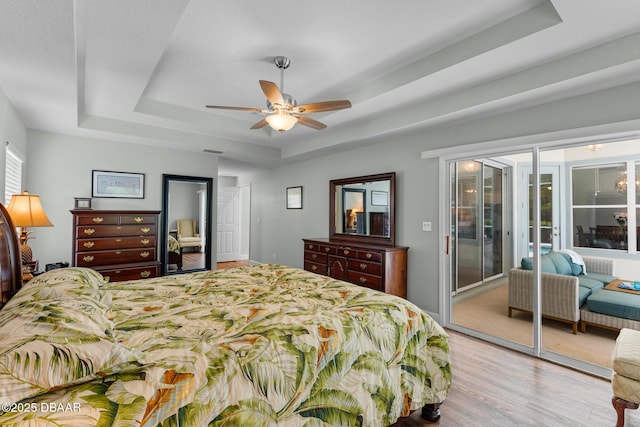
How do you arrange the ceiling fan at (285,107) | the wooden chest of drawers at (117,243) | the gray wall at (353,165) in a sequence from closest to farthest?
1. the ceiling fan at (285,107)
2. the gray wall at (353,165)
3. the wooden chest of drawers at (117,243)

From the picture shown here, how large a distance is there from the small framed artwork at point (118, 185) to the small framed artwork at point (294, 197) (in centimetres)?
270

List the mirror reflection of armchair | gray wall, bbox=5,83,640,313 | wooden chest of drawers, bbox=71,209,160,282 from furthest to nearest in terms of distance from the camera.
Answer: the mirror reflection of armchair < wooden chest of drawers, bbox=71,209,160,282 < gray wall, bbox=5,83,640,313

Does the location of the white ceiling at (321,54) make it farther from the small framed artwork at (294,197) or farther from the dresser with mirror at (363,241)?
the small framed artwork at (294,197)

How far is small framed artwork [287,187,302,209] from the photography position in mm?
6234

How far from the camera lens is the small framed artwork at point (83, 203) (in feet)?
13.9

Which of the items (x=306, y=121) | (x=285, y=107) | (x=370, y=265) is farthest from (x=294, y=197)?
(x=285, y=107)

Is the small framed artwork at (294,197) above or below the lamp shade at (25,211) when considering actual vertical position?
above

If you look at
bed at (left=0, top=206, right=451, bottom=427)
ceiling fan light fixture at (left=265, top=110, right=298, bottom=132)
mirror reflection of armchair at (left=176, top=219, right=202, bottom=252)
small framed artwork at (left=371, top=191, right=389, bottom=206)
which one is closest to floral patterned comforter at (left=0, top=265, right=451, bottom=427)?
bed at (left=0, top=206, right=451, bottom=427)

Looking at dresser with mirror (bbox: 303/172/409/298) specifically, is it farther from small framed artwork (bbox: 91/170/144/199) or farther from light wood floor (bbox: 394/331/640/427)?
small framed artwork (bbox: 91/170/144/199)

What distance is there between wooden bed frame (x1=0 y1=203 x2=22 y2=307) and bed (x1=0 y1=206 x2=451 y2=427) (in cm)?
3

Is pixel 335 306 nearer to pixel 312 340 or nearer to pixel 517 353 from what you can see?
pixel 312 340

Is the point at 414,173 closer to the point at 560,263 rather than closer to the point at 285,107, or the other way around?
the point at 560,263

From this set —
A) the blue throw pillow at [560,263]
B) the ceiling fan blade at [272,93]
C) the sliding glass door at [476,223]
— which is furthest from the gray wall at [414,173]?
the ceiling fan blade at [272,93]

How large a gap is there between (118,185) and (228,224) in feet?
10.4
